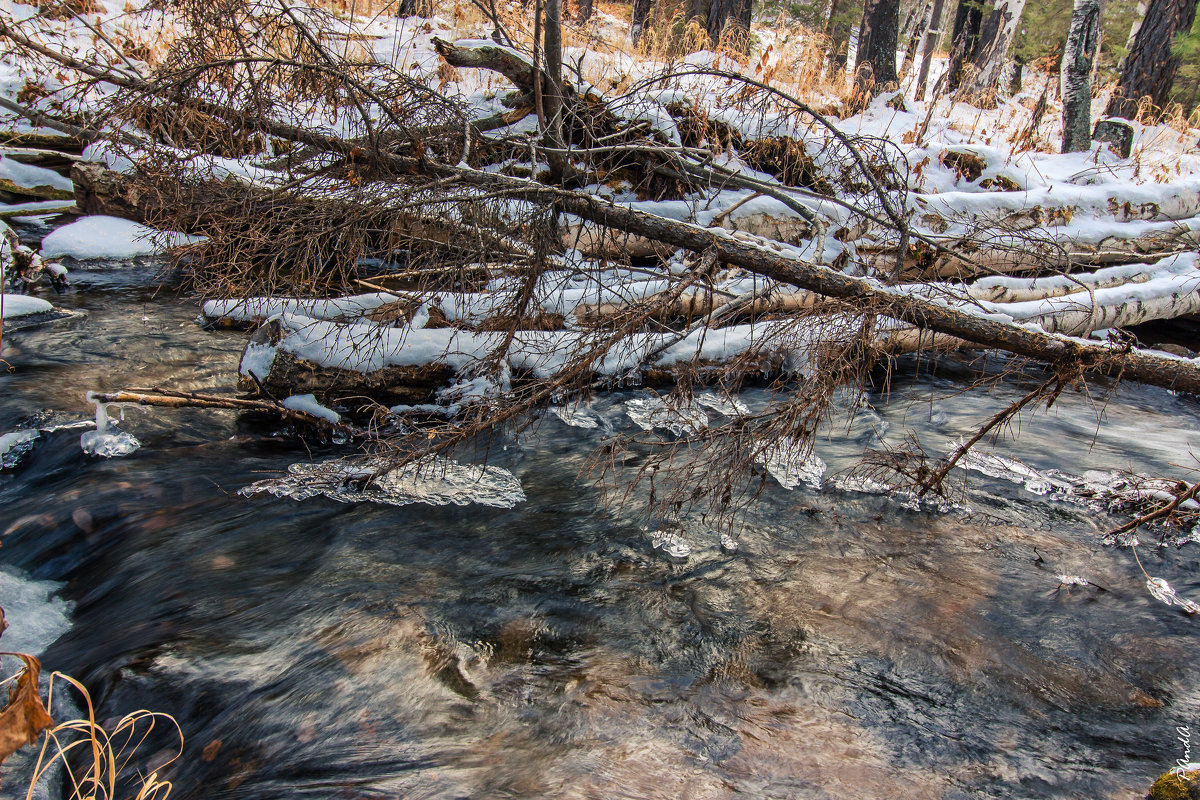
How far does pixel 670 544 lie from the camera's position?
3.87 meters

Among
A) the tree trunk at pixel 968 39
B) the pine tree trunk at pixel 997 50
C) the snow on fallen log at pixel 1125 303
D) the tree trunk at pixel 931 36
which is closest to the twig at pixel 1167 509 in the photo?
the snow on fallen log at pixel 1125 303

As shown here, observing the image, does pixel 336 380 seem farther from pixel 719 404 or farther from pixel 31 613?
A: pixel 719 404

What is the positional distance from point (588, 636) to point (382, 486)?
6.36 ft

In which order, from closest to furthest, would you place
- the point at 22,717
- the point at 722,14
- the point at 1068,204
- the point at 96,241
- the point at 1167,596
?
the point at 22,717, the point at 1167,596, the point at 96,241, the point at 1068,204, the point at 722,14

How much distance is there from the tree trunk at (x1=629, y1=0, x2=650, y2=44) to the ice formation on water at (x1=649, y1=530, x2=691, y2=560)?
11.9 meters

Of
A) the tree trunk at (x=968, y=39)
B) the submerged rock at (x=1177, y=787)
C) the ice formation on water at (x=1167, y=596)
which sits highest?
the tree trunk at (x=968, y=39)

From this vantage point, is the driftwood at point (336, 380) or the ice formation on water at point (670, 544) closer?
the ice formation on water at point (670, 544)

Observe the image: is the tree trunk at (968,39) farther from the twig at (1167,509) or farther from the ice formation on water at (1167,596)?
the ice formation on water at (1167,596)

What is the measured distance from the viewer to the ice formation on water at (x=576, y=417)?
5.40m

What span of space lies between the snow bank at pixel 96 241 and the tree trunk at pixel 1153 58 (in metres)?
14.7

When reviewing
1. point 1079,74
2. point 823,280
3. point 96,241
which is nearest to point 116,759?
point 823,280

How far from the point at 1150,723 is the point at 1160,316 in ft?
18.7

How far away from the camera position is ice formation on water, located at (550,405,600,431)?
5.40m

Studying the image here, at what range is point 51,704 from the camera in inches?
108
